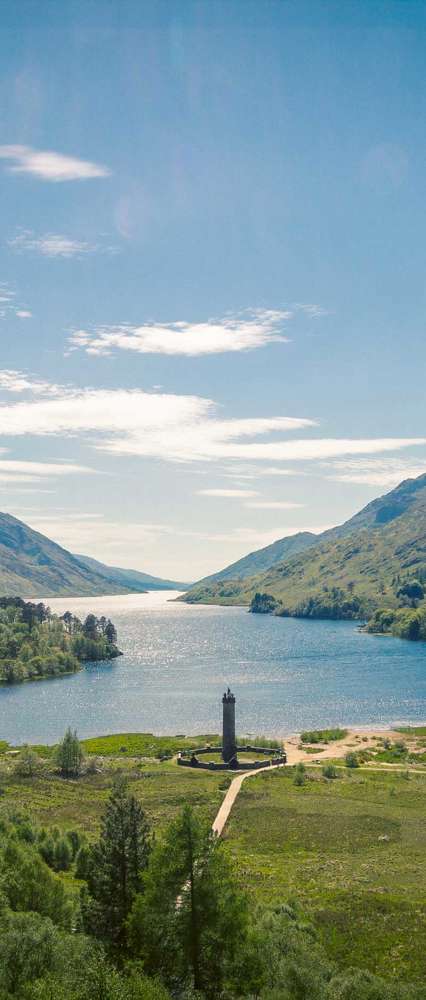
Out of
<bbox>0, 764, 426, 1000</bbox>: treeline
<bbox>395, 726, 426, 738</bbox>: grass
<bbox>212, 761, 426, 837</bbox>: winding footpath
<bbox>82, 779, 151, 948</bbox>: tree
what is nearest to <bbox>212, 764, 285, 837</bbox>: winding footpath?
<bbox>212, 761, 426, 837</bbox>: winding footpath

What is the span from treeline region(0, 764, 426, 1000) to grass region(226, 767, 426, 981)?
33.5ft

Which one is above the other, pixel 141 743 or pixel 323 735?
pixel 323 735

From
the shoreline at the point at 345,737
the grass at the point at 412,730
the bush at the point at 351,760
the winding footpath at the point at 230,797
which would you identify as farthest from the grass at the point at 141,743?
the grass at the point at 412,730

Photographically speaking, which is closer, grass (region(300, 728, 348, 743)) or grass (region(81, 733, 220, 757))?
grass (region(81, 733, 220, 757))

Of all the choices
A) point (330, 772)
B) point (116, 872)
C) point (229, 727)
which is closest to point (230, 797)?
point (330, 772)

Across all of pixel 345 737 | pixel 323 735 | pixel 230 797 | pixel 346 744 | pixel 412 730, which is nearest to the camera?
pixel 230 797

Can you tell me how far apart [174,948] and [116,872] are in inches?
355

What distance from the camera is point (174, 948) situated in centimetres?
3694

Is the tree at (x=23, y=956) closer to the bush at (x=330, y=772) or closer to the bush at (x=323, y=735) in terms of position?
the bush at (x=330, y=772)

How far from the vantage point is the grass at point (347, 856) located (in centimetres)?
5231

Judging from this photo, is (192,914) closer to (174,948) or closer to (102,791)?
(174,948)

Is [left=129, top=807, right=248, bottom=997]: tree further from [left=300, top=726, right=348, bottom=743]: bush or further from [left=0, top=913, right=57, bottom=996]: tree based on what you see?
[left=300, top=726, right=348, bottom=743]: bush

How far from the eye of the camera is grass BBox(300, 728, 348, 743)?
13775 centimetres

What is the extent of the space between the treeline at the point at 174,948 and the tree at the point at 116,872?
69 mm
